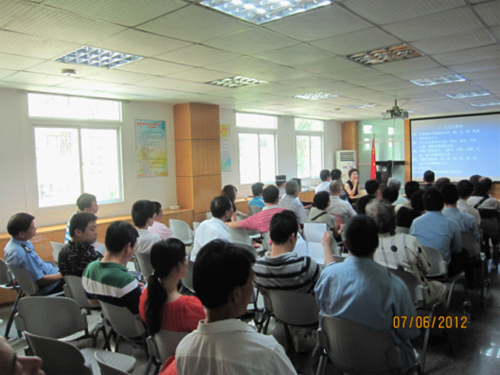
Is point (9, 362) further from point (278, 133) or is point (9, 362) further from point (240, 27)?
point (278, 133)

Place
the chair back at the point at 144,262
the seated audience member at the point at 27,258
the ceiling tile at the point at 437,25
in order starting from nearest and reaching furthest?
1. the ceiling tile at the point at 437,25
2. the seated audience member at the point at 27,258
3. the chair back at the point at 144,262

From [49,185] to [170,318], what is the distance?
504cm

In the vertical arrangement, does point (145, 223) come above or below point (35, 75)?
below

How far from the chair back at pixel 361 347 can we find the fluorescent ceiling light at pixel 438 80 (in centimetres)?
507

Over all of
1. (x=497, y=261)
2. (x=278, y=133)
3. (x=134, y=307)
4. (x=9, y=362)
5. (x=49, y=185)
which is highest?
(x=278, y=133)

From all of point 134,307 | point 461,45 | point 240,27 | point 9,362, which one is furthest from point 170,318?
point 461,45

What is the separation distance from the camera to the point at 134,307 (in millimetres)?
2432

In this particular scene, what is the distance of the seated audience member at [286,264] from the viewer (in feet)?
8.09

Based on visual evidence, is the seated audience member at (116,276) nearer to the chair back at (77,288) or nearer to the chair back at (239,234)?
the chair back at (77,288)

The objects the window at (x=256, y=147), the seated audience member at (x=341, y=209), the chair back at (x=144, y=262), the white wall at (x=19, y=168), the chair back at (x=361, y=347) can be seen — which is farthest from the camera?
Result: the window at (x=256, y=147)

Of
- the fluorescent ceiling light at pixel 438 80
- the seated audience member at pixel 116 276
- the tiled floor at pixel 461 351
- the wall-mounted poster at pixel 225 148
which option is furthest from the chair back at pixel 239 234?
the wall-mounted poster at pixel 225 148

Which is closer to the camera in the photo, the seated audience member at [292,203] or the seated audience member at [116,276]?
the seated audience member at [116,276]

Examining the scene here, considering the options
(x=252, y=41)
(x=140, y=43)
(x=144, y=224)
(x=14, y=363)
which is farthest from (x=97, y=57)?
(x=14, y=363)
